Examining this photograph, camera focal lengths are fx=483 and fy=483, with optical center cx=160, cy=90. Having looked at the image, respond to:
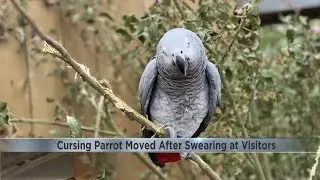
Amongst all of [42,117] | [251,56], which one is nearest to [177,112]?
[251,56]

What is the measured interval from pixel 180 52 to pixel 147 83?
0.11m

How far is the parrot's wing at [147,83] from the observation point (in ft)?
1.52

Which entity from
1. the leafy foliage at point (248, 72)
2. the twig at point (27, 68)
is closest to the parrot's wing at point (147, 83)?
the leafy foliage at point (248, 72)

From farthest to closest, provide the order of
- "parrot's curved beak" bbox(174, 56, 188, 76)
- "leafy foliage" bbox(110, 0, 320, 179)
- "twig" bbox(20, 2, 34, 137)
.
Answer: "twig" bbox(20, 2, 34, 137), "leafy foliage" bbox(110, 0, 320, 179), "parrot's curved beak" bbox(174, 56, 188, 76)

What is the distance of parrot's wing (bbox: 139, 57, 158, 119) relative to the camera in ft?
1.52

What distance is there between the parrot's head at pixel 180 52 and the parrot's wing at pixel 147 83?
0.06 meters

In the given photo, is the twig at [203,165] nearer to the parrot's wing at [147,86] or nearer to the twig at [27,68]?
the parrot's wing at [147,86]

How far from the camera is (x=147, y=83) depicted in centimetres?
48

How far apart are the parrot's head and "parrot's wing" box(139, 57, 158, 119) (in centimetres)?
6

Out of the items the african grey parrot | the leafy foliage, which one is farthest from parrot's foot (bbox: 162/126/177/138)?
the leafy foliage

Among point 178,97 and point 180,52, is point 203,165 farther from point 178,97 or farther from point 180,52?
point 180,52

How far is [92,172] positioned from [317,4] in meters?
0.89

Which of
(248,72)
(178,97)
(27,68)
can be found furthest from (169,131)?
(27,68)

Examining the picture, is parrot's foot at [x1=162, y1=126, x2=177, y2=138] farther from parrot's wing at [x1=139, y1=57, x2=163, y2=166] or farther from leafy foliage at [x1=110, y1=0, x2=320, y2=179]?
leafy foliage at [x1=110, y1=0, x2=320, y2=179]
